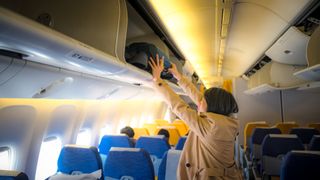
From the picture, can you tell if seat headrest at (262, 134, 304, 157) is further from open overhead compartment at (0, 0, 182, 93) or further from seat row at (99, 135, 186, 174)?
open overhead compartment at (0, 0, 182, 93)

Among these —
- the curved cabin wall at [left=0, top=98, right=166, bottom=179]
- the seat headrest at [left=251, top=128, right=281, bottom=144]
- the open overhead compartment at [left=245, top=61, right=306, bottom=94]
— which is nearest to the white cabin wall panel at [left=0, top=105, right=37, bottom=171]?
the curved cabin wall at [left=0, top=98, right=166, bottom=179]

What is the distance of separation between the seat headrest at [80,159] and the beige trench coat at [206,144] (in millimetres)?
1053

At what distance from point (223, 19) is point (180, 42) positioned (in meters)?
1.47

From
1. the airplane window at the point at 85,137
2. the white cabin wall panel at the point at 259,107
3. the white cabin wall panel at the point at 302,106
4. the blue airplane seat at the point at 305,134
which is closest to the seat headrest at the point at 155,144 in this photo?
the airplane window at the point at 85,137

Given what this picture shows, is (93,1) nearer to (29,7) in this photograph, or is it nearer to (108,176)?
(29,7)

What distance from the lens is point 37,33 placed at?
110 cm

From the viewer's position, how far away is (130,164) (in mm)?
2492

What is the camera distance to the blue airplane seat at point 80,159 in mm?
2691

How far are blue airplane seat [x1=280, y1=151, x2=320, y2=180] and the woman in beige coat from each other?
58 cm

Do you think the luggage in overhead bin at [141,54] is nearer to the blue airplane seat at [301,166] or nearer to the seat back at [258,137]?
the blue airplane seat at [301,166]

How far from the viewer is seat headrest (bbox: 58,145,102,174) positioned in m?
2.69

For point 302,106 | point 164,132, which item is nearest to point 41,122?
point 164,132

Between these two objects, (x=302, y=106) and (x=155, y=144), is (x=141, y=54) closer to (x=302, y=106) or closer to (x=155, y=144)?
(x=155, y=144)

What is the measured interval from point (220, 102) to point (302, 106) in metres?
6.62
